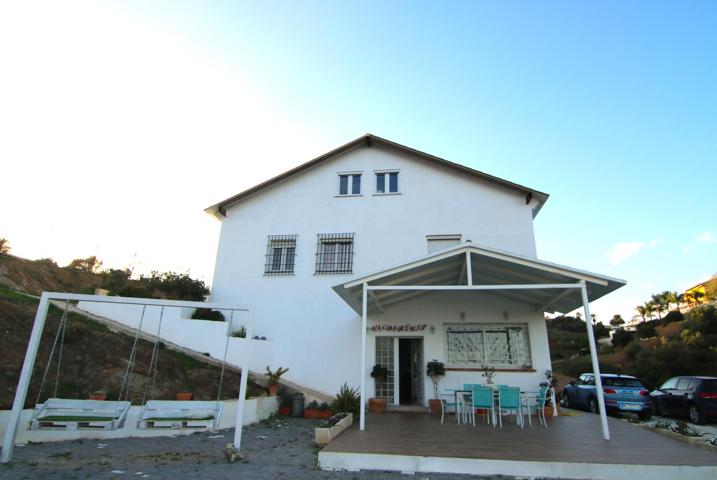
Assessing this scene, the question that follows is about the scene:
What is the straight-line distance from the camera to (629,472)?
16.2 feet

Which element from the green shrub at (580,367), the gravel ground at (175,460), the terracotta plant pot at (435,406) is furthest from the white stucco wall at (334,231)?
the green shrub at (580,367)

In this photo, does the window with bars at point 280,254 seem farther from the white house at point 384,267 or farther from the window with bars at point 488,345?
the window with bars at point 488,345

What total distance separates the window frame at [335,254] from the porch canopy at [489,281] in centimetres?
203

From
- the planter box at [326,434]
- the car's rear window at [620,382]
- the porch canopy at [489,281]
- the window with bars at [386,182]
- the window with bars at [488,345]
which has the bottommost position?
the planter box at [326,434]

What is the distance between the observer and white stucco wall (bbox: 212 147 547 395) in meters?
11.7

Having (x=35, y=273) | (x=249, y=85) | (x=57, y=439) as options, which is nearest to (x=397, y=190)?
(x=249, y=85)

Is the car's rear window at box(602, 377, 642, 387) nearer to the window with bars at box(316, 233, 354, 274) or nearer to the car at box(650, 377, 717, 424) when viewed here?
the car at box(650, 377, 717, 424)

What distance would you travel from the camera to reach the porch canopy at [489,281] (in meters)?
7.36

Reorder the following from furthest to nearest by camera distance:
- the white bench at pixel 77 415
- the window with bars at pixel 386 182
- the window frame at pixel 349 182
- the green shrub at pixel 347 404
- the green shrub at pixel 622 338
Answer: the green shrub at pixel 622 338, the window frame at pixel 349 182, the window with bars at pixel 386 182, the green shrub at pixel 347 404, the white bench at pixel 77 415

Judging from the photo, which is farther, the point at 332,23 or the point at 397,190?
the point at 397,190

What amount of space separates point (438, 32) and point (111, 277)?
53.4 ft

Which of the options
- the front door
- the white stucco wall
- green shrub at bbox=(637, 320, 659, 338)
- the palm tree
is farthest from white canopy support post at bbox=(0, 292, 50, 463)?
the palm tree

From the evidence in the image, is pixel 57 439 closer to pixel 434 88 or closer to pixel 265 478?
pixel 265 478

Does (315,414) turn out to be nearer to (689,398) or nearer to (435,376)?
(435,376)
